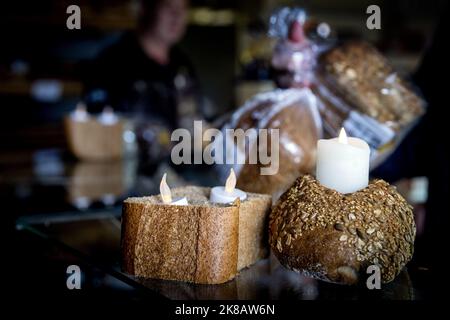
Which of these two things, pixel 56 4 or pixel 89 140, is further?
pixel 56 4

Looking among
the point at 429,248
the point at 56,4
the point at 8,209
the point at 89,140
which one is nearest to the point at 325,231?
the point at 429,248

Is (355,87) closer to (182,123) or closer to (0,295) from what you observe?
(0,295)

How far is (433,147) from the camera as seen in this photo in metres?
1.45

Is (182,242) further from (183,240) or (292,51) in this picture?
(292,51)

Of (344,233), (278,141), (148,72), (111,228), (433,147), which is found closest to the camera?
(344,233)

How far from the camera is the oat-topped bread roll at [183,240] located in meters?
0.77

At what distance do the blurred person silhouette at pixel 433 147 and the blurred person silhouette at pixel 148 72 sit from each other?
212 centimetres

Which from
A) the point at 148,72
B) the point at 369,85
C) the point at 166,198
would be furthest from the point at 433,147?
the point at 148,72

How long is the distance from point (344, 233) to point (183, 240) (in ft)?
0.64

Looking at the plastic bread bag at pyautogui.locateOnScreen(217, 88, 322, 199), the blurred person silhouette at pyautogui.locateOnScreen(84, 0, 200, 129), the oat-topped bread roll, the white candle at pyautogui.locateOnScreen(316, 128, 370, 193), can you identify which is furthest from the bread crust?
the blurred person silhouette at pyautogui.locateOnScreen(84, 0, 200, 129)

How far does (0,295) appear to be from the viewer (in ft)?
3.60

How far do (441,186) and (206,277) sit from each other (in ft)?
2.77

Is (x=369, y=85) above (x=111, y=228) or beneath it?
above

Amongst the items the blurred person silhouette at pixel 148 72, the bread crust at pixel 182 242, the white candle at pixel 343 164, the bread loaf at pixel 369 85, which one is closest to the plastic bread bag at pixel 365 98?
the bread loaf at pixel 369 85
